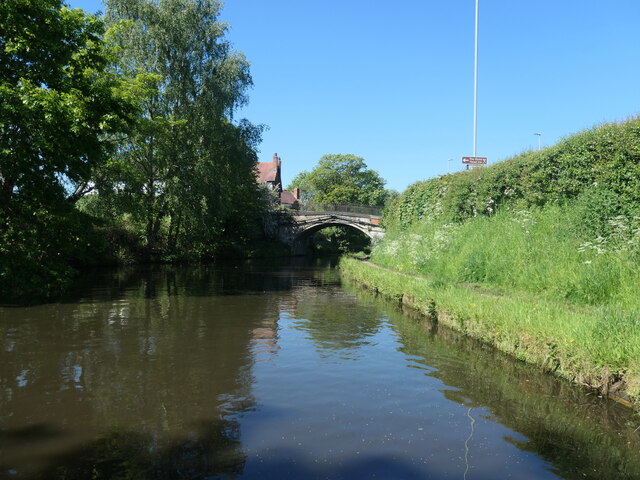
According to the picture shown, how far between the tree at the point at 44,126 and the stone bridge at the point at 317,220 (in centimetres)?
3992

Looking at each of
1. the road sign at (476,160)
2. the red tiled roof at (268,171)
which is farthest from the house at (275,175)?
the road sign at (476,160)

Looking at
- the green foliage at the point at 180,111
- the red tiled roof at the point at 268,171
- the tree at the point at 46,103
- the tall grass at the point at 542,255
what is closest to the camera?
the tall grass at the point at 542,255

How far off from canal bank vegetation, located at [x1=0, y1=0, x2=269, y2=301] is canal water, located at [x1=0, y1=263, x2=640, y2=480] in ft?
18.5

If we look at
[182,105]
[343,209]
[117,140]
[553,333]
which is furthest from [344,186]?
[553,333]

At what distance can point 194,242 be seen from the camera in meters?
38.1

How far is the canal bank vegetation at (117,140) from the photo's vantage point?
13867 millimetres

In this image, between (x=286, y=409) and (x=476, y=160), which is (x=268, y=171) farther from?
(x=286, y=409)

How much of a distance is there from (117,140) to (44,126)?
1111 centimetres

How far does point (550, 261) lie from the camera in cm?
1191

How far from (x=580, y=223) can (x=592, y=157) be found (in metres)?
2.00

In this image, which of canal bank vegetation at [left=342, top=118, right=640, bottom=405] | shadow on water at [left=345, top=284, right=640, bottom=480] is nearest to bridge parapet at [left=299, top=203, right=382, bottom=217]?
canal bank vegetation at [left=342, top=118, right=640, bottom=405]

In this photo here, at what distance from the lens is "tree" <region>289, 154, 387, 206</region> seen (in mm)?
84375

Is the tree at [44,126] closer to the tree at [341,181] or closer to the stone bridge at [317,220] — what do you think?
the stone bridge at [317,220]

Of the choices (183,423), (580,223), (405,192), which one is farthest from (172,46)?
(183,423)
